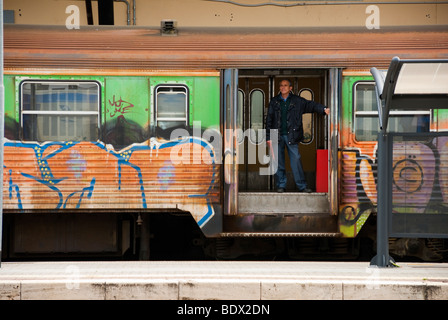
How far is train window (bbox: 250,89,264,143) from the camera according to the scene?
1209cm

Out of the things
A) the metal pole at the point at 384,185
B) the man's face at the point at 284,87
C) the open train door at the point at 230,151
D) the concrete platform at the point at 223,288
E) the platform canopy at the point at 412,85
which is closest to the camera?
the concrete platform at the point at 223,288

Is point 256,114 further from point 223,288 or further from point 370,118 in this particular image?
point 223,288

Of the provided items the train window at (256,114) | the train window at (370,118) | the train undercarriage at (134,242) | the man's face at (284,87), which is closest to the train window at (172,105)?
the train undercarriage at (134,242)

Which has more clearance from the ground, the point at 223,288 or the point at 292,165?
the point at 292,165

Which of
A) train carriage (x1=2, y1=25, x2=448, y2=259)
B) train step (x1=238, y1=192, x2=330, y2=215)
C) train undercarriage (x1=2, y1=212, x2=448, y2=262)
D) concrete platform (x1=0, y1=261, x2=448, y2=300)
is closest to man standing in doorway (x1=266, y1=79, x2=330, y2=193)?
train step (x1=238, y1=192, x2=330, y2=215)

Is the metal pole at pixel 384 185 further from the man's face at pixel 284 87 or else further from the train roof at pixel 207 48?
the man's face at pixel 284 87

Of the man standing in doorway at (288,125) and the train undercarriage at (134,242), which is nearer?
the train undercarriage at (134,242)

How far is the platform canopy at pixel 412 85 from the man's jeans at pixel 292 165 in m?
2.92

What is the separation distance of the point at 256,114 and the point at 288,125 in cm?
101

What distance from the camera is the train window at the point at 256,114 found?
12.1m

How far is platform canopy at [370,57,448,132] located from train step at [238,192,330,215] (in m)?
2.73

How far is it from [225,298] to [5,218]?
5.03m

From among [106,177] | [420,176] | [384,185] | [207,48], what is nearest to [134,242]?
[106,177]

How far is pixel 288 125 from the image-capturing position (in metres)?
11.3
